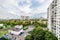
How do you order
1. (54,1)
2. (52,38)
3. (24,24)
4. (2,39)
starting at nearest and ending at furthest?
(52,38), (2,39), (54,1), (24,24)

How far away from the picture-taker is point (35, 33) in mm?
4996

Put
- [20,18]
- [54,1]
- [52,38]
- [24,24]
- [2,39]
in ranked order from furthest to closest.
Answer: [20,18] → [24,24] → [54,1] → [2,39] → [52,38]

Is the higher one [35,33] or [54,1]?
[54,1]

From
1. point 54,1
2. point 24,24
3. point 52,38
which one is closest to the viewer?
point 52,38

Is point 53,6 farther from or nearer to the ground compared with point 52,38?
farther from the ground

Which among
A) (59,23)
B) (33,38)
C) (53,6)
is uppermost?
(53,6)

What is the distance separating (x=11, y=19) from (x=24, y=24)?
1384 mm

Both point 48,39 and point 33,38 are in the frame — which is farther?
point 33,38

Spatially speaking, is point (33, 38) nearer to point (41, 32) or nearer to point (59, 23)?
point (41, 32)

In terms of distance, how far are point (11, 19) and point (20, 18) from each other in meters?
1.39

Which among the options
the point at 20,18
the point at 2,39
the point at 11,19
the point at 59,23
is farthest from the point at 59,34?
the point at 20,18

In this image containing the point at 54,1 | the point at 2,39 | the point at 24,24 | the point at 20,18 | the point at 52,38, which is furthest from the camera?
the point at 20,18

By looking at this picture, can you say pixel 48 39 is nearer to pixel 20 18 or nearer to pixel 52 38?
pixel 52 38

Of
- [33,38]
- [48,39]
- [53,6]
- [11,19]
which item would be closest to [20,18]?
[11,19]
